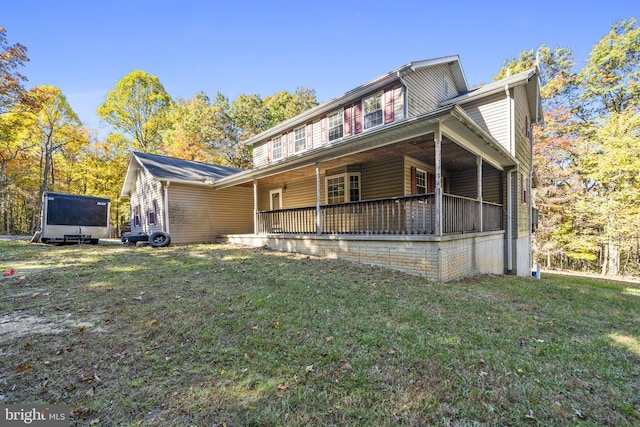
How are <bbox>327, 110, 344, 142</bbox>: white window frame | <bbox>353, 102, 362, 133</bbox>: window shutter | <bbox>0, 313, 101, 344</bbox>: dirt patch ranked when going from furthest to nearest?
1. <bbox>327, 110, 344, 142</bbox>: white window frame
2. <bbox>353, 102, 362, 133</bbox>: window shutter
3. <bbox>0, 313, 101, 344</bbox>: dirt patch

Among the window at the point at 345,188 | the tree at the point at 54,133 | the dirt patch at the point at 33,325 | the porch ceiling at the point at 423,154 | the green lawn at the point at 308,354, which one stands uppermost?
the tree at the point at 54,133

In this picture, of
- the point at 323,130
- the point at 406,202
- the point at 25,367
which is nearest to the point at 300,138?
the point at 323,130

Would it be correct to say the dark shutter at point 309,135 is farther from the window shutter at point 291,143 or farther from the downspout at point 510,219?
the downspout at point 510,219

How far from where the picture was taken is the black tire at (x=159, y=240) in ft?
39.1

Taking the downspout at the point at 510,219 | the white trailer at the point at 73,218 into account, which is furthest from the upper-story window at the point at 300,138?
the white trailer at the point at 73,218

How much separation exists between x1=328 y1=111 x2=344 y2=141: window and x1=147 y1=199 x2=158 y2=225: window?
9.71m

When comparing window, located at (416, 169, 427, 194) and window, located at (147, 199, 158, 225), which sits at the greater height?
window, located at (416, 169, 427, 194)

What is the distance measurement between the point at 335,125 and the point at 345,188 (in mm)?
3226

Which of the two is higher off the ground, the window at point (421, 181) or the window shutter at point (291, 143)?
the window shutter at point (291, 143)

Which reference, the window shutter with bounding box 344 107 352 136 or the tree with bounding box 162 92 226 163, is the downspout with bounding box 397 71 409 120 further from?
the tree with bounding box 162 92 226 163

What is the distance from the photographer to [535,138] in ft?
65.4

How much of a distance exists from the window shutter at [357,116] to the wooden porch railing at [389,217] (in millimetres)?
3671

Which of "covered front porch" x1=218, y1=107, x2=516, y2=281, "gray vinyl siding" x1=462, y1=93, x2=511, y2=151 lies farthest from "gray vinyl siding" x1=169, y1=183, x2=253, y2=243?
"gray vinyl siding" x1=462, y1=93, x2=511, y2=151

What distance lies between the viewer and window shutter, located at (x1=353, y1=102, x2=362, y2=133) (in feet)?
37.4
